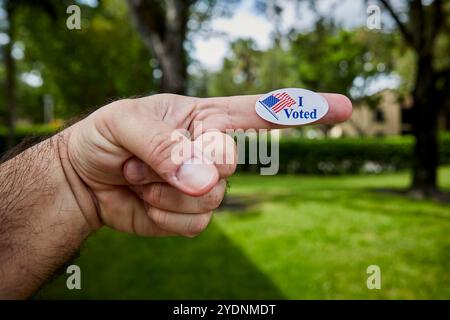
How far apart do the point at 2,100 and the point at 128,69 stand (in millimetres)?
19476

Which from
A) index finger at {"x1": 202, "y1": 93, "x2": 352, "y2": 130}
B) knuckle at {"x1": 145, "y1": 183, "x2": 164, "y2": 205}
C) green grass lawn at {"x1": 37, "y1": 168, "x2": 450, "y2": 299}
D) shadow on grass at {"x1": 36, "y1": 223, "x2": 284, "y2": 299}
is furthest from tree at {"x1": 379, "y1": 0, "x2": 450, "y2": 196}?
knuckle at {"x1": 145, "y1": 183, "x2": 164, "y2": 205}

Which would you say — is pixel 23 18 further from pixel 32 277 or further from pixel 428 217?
pixel 32 277

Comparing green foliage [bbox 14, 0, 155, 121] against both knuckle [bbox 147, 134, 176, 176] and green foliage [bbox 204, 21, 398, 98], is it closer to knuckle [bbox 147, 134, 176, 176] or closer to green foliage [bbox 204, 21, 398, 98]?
green foliage [bbox 204, 21, 398, 98]

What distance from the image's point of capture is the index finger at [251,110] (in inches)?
38.7

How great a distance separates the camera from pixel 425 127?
896cm

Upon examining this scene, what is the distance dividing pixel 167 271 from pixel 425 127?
272 inches

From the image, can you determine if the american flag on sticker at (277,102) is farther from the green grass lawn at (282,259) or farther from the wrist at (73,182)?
the green grass lawn at (282,259)

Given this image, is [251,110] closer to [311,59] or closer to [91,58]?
[311,59]

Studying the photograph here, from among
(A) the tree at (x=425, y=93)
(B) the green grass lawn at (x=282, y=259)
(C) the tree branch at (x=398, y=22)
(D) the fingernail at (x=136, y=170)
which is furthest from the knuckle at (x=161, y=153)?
(A) the tree at (x=425, y=93)

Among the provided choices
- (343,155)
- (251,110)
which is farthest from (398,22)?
(343,155)

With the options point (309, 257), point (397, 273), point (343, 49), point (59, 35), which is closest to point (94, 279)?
point (309, 257)

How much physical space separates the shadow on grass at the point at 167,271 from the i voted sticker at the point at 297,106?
2.18 metres

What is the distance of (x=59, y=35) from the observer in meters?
17.0

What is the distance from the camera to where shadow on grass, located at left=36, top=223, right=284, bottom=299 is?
11.7ft
